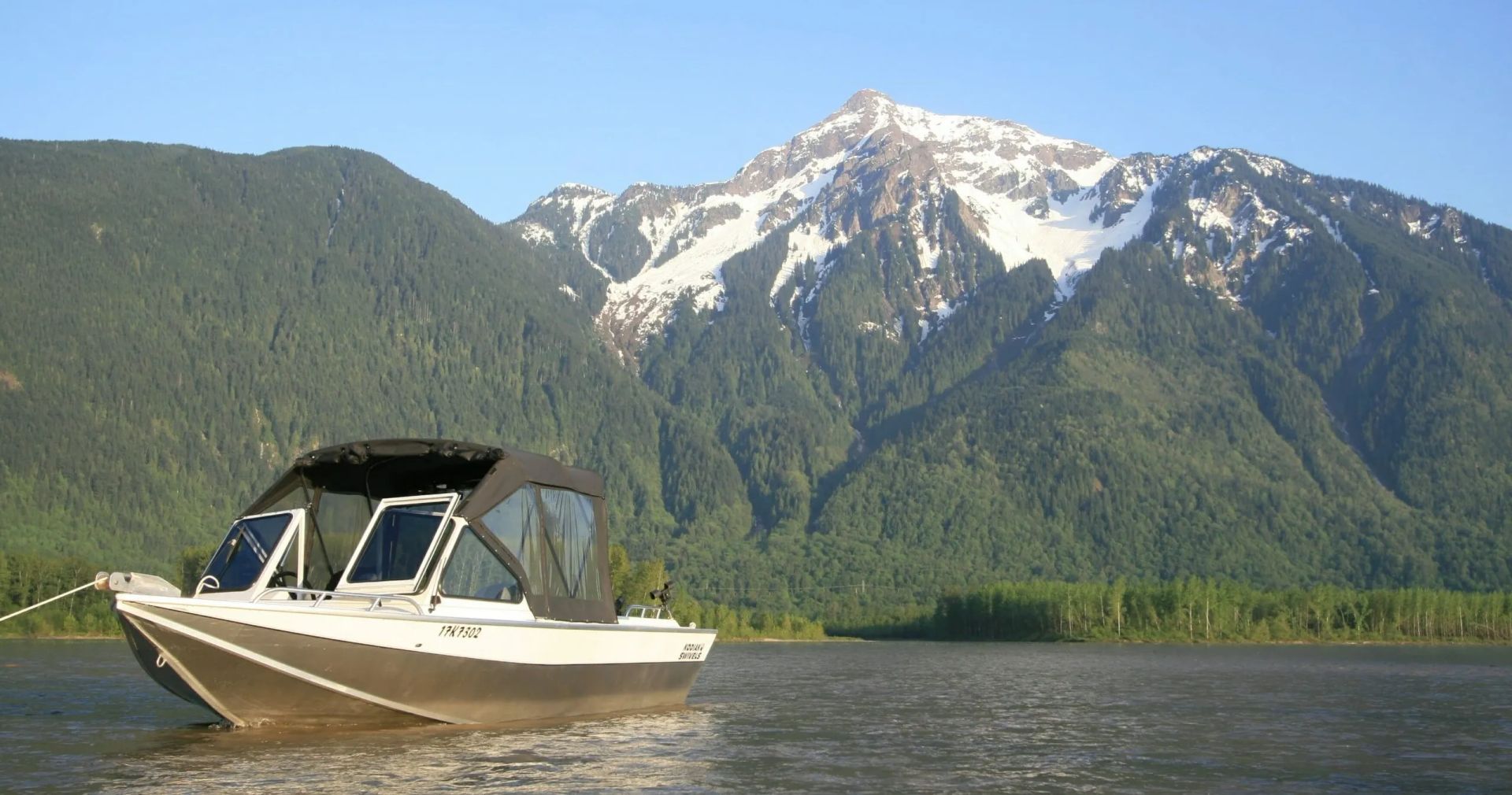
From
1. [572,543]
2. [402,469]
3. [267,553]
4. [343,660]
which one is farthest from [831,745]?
[267,553]

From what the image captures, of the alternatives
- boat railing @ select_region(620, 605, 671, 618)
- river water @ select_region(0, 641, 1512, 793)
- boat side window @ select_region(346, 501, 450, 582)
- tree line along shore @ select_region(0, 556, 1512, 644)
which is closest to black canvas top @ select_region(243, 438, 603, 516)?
boat side window @ select_region(346, 501, 450, 582)

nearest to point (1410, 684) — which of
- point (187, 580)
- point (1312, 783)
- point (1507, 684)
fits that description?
point (1507, 684)

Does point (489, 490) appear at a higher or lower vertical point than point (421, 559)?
higher

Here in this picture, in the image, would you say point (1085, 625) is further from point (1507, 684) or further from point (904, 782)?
point (904, 782)

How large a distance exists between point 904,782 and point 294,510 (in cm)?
1386

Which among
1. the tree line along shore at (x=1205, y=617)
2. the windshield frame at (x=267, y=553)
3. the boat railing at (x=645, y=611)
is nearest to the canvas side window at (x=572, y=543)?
the boat railing at (x=645, y=611)

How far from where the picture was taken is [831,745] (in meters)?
35.9

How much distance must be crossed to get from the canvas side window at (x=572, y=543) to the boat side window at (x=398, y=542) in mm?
3523

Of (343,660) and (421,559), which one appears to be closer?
(343,660)

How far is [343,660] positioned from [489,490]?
503 cm

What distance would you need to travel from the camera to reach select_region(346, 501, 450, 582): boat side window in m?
32.6

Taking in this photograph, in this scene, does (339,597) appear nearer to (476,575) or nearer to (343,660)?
(343,660)

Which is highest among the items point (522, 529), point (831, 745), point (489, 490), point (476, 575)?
point (489, 490)

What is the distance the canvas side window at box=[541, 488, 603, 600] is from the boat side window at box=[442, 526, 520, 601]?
2.03 metres
